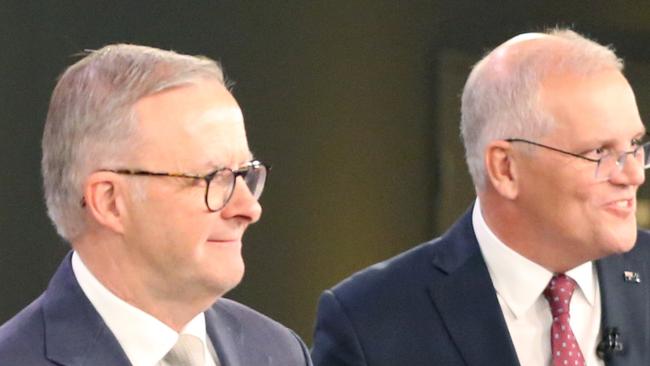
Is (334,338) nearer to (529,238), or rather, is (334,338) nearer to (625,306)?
(529,238)

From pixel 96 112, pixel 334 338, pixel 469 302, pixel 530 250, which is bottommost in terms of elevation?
pixel 334 338

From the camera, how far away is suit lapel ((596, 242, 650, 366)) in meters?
3.51

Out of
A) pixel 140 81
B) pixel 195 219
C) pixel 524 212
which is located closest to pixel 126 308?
pixel 195 219

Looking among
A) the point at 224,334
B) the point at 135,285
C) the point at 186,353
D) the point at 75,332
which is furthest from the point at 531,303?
the point at 75,332

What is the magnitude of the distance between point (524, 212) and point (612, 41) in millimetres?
2248

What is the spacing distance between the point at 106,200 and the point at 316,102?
2.15m

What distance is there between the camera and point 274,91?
4.86 meters

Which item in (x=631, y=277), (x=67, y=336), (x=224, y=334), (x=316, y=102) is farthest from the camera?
(x=316, y=102)

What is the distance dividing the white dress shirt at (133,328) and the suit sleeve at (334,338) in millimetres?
681

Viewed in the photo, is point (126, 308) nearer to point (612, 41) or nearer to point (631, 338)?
point (631, 338)

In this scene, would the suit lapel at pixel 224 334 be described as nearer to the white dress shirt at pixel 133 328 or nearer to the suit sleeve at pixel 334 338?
the white dress shirt at pixel 133 328

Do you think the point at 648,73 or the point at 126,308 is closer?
the point at 126,308

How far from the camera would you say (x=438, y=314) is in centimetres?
354

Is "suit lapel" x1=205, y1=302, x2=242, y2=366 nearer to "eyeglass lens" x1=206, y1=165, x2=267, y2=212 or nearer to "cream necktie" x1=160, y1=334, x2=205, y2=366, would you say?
"cream necktie" x1=160, y1=334, x2=205, y2=366
